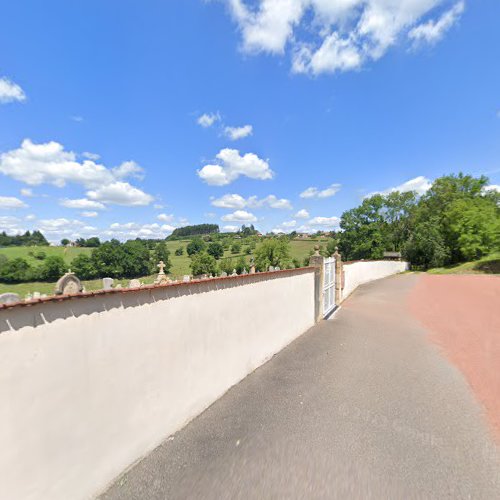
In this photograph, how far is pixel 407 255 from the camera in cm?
4500

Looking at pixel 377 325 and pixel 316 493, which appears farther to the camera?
pixel 377 325

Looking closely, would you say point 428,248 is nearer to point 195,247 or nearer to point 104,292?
point 104,292

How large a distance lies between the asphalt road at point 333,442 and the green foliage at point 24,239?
265 ft

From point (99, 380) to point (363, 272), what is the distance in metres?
21.6

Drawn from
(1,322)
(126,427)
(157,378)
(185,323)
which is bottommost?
(126,427)

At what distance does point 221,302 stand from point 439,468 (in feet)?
11.0

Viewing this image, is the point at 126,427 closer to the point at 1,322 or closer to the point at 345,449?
the point at 1,322

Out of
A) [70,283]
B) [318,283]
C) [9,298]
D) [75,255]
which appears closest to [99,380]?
[9,298]

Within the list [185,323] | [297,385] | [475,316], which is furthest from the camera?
[475,316]

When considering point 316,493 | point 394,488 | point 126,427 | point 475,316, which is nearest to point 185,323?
point 126,427

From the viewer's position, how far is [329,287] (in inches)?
468

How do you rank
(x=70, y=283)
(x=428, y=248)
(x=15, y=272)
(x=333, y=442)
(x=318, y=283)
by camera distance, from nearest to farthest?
(x=333, y=442)
(x=70, y=283)
(x=318, y=283)
(x=15, y=272)
(x=428, y=248)

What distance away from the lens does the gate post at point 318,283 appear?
388 inches

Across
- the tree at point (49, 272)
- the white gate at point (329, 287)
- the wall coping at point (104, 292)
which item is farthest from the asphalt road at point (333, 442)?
the tree at point (49, 272)
